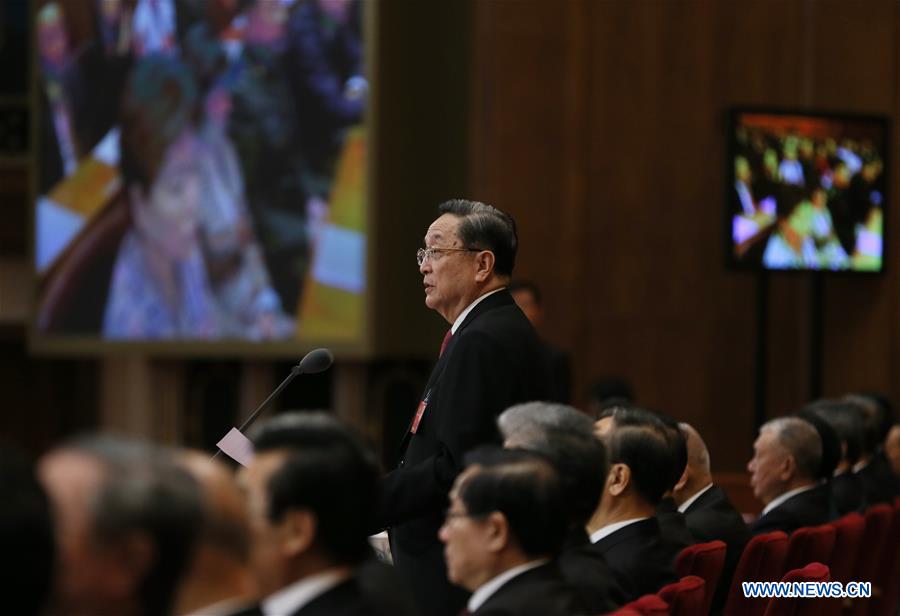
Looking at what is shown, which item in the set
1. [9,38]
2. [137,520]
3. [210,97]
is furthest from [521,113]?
[137,520]

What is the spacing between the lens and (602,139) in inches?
373

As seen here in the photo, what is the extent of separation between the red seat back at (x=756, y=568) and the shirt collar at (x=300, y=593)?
2076mm

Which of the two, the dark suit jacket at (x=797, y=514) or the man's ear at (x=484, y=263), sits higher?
the man's ear at (x=484, y=263)

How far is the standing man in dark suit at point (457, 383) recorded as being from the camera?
328 centimetres

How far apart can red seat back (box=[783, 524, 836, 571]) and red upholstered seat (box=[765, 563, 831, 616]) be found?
0.32 metres

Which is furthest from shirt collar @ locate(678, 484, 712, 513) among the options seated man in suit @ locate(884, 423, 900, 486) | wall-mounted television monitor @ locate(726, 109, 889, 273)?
wall-mounted television monitor @ locate(726, 109, 889, 273)

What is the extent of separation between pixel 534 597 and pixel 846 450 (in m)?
3.65

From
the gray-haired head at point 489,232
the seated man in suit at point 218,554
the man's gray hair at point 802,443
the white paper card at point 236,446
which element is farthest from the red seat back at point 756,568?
the seated man in suit at point 218,554

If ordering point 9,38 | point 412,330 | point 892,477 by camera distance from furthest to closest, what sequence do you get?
1. point 9,38
2. point 412,330
3. point 892,477

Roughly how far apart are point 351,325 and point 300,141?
4.37 feet

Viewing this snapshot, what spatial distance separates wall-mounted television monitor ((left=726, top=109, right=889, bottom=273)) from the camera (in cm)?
815

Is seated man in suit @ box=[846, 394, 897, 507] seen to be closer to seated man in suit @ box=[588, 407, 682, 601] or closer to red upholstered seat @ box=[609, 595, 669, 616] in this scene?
seated man in suit @ box=[588, 407, 682, 601]

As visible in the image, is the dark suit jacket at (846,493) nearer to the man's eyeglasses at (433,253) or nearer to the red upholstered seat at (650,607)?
the man's eyeglasses at (433,253)

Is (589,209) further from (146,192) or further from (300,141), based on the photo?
(146,192)
